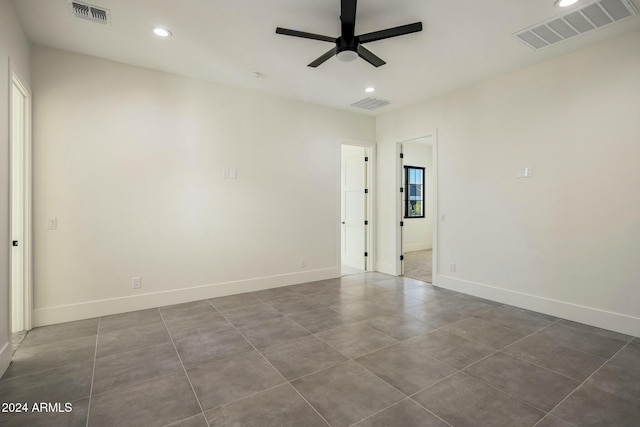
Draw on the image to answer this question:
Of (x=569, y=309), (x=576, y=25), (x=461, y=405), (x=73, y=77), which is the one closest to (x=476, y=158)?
(x=576, y=25)

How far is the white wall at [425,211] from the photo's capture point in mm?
8484

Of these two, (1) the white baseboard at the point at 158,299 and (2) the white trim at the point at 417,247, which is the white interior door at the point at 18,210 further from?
(2) the white trim at the point at 417,247

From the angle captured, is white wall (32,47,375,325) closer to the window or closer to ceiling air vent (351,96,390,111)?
ceiling air vent (351,96,390,111)

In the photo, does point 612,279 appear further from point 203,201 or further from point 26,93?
point 26,93

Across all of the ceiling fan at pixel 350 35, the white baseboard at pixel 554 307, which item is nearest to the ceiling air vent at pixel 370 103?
the ceiling fan at pixel 350 35

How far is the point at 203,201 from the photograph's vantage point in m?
4.21

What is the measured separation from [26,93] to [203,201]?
205cm

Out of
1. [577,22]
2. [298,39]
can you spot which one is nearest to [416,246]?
[577,22]

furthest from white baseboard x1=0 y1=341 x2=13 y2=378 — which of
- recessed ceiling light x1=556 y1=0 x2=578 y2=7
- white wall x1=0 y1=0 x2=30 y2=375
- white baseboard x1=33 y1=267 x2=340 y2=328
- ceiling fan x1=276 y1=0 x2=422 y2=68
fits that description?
recessed ceiling light x1=556 y1=0 x2=578 y2=7

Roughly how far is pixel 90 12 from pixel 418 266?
6.28 meters

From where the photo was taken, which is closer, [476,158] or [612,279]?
[612,279]

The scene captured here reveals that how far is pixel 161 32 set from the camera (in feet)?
9.94

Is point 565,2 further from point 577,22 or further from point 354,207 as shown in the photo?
point 354,207

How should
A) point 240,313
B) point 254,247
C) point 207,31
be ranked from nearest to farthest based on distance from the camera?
point 207,31
point 240,313
point 254,247
